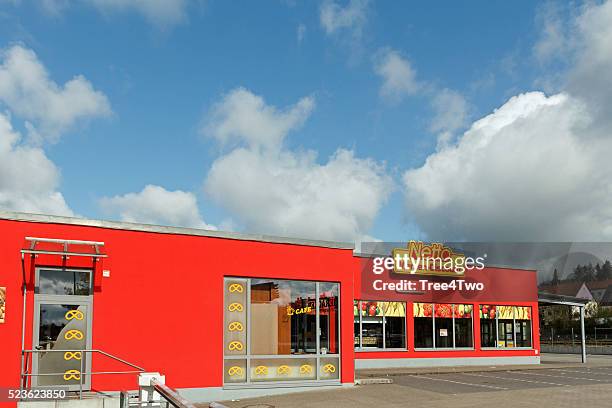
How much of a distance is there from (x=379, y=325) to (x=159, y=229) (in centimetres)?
1294

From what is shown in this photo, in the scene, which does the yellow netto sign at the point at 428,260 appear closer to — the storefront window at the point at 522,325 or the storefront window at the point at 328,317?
the storefront window at the point at 522,325

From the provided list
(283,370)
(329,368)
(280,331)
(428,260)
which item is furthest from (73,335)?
(428,260)

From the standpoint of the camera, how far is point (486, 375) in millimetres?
22375

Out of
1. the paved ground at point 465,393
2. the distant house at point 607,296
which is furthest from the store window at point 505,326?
the distant house at point 607,296

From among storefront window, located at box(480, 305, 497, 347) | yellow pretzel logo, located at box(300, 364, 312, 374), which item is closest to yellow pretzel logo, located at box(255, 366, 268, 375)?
yellow pretzel logo, located at box(300, 364, 312, 374)

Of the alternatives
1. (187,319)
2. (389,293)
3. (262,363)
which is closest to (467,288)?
(389,293)

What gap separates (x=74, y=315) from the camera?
44.1ft

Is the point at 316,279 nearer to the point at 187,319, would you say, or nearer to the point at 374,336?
the point at 187,319

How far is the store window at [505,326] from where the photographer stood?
1103 inches

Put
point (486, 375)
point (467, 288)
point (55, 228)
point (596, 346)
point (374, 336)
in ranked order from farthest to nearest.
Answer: point (596, 346) < point (467, 288) < point (374, 336) < point (486, 375) < point (55, 228)

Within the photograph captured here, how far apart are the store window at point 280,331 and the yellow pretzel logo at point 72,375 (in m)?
3.47

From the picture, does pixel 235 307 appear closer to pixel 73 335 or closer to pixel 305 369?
pixel 305 369

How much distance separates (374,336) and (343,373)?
8.36 m

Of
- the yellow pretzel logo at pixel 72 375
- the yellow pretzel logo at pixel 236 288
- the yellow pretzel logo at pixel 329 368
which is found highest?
the yellow pretzel logo at pixel 236 288
